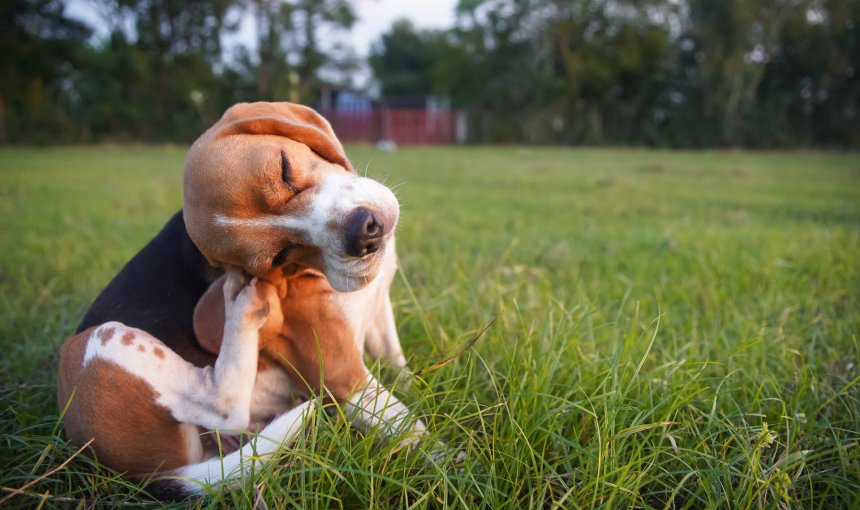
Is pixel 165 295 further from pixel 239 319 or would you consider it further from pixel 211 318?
pixel 239 319

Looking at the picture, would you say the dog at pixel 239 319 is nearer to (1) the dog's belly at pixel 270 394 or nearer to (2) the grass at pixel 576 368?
(1) the dog's belly at pixel 270 394

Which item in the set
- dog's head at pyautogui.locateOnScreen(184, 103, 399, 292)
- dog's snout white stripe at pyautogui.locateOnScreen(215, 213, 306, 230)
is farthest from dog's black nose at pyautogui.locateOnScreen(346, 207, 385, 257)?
dog's snout white stripe at pyautogui.locateOnScreen(215, 213, 306, 230)

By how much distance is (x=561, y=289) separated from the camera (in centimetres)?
367

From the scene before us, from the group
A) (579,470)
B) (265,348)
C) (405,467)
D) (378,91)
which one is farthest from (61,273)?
(378,91)

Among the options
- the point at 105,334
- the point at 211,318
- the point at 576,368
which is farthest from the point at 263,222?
the point at 576,368

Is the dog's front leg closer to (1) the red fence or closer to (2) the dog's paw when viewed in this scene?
(2) the dog's paw

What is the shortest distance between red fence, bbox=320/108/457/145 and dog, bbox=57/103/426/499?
3224cm

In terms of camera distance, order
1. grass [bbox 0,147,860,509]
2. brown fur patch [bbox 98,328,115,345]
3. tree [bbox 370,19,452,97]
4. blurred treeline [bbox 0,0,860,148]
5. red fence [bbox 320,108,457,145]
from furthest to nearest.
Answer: tree [bbox 370,19,452,97] < red fence [bbox 320,108,457,145] < blurred treeline [bbox 0,0,860,148] < brown fur patch [bbox 98,328,115,345] < grass [bbox 0,147,860,509]

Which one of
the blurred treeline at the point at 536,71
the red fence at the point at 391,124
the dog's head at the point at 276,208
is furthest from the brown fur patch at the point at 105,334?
the red fence at the point at 391,124

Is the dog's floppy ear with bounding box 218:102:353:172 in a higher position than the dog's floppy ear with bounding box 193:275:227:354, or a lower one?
higher

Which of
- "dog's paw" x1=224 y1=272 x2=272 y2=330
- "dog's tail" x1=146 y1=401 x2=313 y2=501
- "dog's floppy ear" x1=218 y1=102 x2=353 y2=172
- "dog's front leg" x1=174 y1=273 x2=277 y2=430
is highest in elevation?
"dog's floppy ear" x1=218 y1=102 x2=353 y2=172

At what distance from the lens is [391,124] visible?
112 ft

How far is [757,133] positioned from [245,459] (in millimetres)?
31788

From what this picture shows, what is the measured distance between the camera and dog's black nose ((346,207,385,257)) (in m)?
2.04
